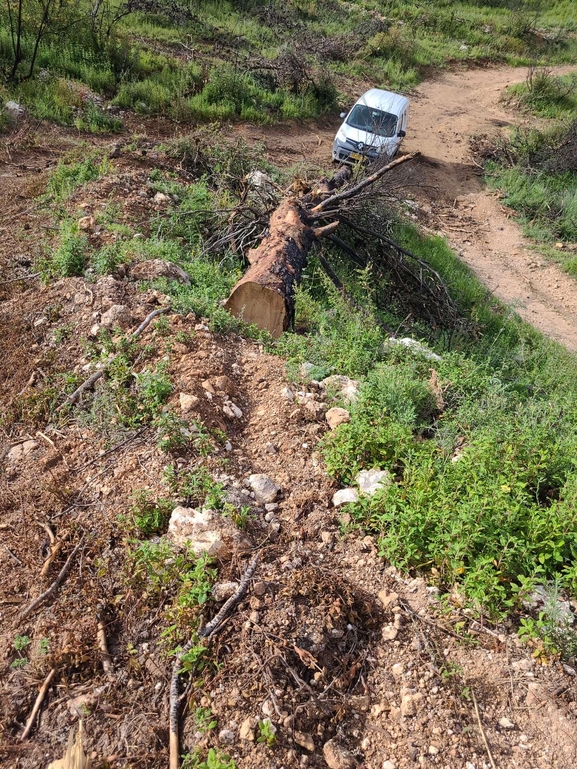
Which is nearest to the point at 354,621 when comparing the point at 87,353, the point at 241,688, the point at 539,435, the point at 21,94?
the point at 241,688

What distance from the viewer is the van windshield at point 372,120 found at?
37.6 ft

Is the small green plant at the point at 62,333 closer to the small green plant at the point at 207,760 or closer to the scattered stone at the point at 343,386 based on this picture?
the scattered stone at the point at 343,386

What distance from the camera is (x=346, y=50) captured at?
18016 millimetres

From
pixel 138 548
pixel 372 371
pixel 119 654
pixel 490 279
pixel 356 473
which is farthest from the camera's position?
pixel 490 279

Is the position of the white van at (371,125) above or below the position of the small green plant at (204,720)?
above

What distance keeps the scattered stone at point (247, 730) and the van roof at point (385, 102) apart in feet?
40.4

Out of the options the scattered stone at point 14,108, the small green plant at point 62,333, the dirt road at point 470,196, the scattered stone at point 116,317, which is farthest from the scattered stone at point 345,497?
the scattered stone at point 14,108

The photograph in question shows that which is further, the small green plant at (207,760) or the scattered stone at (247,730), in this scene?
the scattered stone at (247,730)

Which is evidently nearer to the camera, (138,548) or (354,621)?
(354,621)

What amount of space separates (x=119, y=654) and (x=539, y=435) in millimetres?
3050

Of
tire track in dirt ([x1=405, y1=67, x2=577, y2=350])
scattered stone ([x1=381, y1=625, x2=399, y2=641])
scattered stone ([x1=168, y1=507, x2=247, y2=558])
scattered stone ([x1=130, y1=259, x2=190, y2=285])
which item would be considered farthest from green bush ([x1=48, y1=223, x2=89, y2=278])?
tire track in dirt ([x1=405, y1=67, x2=577, y2=350])

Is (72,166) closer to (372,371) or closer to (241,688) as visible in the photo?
(372,371)

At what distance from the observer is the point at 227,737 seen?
2.29 metres

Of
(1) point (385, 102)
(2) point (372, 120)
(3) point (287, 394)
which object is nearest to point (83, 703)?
(3) point (287, 394)
